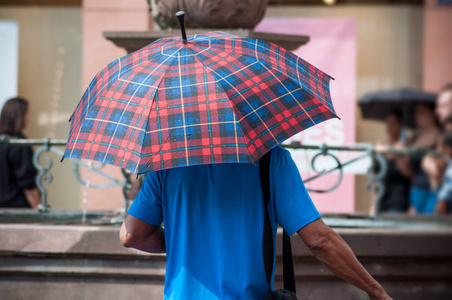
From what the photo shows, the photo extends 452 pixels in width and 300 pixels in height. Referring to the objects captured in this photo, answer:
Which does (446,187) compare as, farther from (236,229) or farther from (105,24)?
(236,229)

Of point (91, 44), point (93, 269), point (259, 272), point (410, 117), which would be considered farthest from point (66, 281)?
point (410, 117)

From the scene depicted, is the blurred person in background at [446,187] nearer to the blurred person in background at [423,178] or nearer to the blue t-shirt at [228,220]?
the blurred person in background at [423,178]

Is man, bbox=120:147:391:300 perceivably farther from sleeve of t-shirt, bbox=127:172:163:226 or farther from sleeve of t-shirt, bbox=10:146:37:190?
sleeve of t-shirt, bbox=10:146:37:190

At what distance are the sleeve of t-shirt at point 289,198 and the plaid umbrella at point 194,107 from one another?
0.14 m

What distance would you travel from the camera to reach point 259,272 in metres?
2.60

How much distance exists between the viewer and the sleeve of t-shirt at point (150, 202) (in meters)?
2.75

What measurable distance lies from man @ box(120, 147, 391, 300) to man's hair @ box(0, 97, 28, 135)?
13.3ft

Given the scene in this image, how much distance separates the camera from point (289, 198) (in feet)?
8.38

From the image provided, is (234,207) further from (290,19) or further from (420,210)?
→ (290,19)

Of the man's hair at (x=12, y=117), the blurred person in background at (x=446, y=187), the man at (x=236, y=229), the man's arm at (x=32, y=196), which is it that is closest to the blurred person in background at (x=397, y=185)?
the blurred person in background at (x=446, y=187)

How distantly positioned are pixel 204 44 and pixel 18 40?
7828 millimetres

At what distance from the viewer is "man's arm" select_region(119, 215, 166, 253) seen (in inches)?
110

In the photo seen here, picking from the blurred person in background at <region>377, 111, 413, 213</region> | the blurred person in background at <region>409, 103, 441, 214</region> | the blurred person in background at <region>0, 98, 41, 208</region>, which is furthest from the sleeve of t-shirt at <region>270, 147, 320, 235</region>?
the blurred person in background at <region>377, 111, 413, 213</region>

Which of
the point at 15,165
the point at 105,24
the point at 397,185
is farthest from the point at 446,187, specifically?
the point at 105,24
